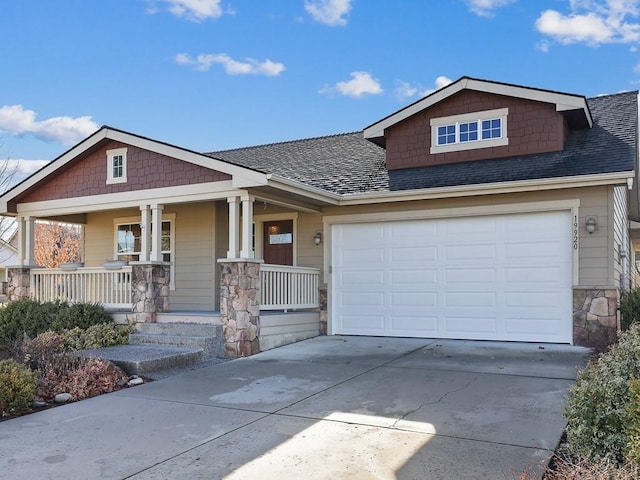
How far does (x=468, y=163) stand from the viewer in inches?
427

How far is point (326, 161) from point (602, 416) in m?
10.2

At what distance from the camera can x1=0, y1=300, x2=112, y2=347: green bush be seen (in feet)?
33.4

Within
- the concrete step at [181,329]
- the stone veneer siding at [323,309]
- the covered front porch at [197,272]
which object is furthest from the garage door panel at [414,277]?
the concrete step at [181,329]

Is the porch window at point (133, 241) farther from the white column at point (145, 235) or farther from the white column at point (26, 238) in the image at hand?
the white column at point (145, 235)

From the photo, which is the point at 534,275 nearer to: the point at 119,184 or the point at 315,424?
the point at 315,424

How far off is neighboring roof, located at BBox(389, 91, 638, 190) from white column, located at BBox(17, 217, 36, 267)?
8.12 metres

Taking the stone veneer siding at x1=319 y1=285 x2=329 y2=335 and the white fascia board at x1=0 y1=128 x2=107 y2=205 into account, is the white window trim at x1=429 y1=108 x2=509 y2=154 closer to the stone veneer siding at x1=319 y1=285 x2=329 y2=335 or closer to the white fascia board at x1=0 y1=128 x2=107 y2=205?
the stone veneer siding at x1=319 y1=285 x2=329 y2=335

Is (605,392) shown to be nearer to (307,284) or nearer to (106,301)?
(307,284)

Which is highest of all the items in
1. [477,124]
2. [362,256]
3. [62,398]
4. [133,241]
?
[477,124]

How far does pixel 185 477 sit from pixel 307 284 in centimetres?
716

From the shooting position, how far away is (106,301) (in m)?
11.3

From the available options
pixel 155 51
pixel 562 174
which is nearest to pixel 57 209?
pixel 155 51

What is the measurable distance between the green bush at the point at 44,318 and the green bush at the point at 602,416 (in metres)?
8.84

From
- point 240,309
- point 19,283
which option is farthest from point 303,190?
point 19,283
